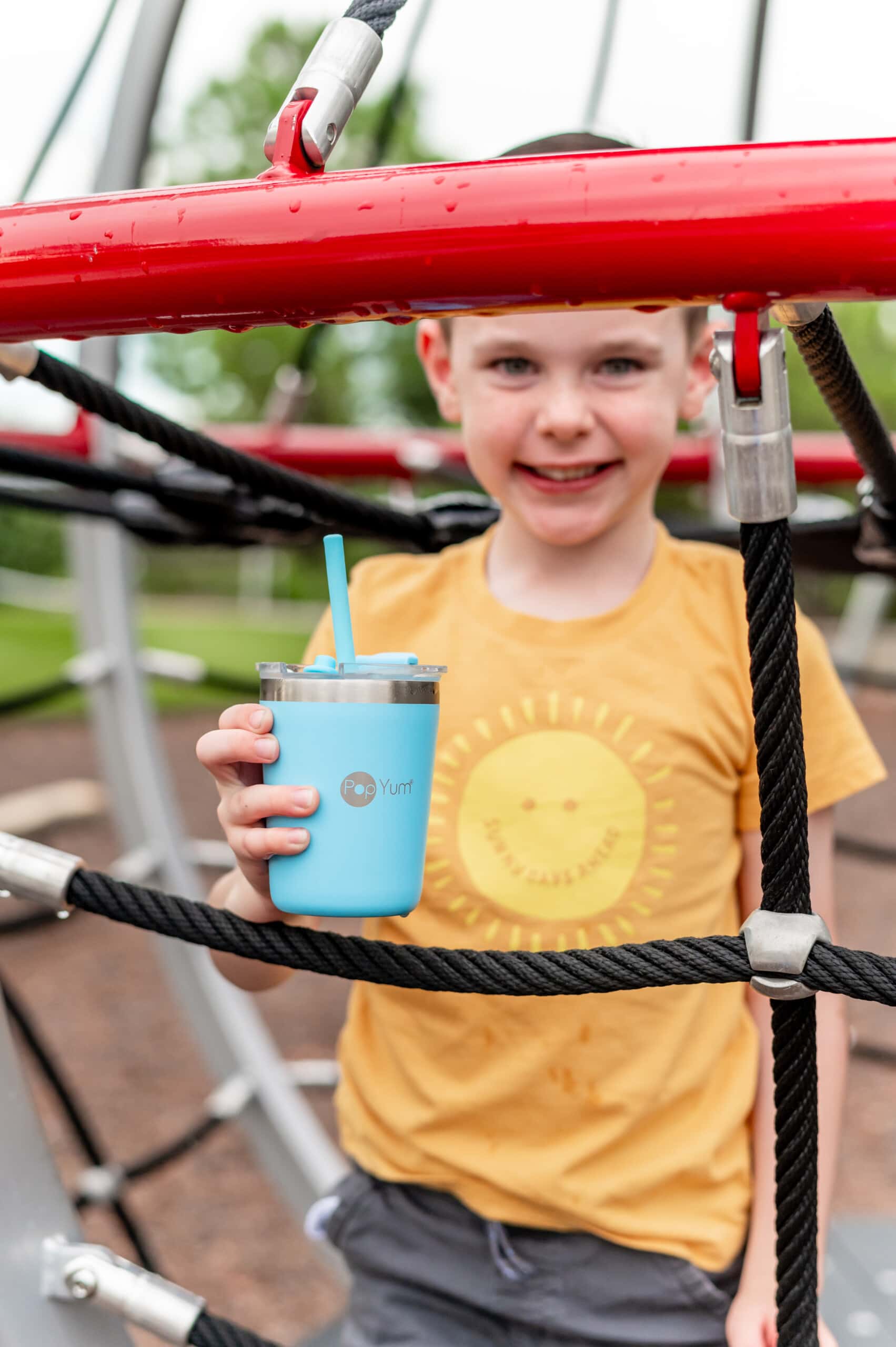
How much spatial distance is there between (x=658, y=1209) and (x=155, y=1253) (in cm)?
135

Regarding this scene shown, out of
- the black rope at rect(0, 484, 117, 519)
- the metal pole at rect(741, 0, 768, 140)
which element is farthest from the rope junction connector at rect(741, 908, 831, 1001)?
the metal pole at rect(741, 0, 768, 140)

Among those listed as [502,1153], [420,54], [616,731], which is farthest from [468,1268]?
[420,54]

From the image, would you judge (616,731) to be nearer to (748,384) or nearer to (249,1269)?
(748,384)

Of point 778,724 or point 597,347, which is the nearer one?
point 778,724

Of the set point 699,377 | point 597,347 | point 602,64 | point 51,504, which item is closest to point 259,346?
point 602,64

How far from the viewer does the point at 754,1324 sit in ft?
2.60

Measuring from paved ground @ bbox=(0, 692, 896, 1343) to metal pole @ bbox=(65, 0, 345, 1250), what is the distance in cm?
19

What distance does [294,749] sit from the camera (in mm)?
573

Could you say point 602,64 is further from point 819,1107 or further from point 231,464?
point 819,1107

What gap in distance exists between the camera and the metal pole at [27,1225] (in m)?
A: 0.67

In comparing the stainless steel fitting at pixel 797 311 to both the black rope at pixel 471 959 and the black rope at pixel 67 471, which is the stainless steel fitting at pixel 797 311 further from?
the black rope at pixel 67 471

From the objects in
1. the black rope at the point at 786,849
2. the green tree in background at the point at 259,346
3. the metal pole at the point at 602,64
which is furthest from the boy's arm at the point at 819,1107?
the green tree in background at the point at 259,346

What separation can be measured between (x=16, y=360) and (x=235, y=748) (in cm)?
30

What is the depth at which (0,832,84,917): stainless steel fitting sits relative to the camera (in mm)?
666
